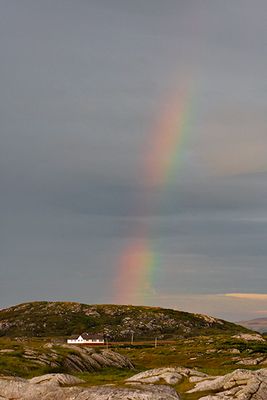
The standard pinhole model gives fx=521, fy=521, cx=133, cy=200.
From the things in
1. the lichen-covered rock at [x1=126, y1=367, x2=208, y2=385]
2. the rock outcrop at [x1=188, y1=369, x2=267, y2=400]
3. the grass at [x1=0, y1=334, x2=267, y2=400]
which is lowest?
the rock outcrop at [x1=188, y1=369, x2=267, y2=400]

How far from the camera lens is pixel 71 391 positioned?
5409 centimetres

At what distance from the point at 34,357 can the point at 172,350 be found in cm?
9836

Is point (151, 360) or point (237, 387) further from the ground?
point (151, 360)

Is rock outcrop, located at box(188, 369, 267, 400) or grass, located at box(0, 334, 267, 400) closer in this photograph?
rock outcrop, located at box(188, 369, 267, 400)

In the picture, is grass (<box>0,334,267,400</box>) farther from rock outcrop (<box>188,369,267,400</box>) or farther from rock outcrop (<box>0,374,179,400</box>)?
rock outcrop (<box>0,374,179,400</box>)

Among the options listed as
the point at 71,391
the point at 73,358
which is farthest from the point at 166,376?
the point at 73,358

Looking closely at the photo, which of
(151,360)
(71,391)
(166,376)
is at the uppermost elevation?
(151,360)

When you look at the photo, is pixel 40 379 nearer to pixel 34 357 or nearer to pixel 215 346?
pixel 34 357

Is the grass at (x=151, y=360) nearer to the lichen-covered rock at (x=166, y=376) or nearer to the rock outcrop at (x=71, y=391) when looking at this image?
the lichen-covered rock at (x=166, y=376)

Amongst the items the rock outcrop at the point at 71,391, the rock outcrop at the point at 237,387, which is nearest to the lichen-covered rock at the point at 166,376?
the rock outcrop at the point at 237,387

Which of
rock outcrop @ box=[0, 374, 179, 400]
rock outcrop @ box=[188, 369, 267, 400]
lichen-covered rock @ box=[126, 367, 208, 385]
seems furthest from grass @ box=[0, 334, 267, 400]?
rock outcrop @ box=[0, 374, 179, 400]

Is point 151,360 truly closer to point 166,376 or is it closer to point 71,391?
point 166,376

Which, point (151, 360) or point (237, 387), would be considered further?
point (151, 360)

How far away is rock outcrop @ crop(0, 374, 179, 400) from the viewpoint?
49.9 metres
